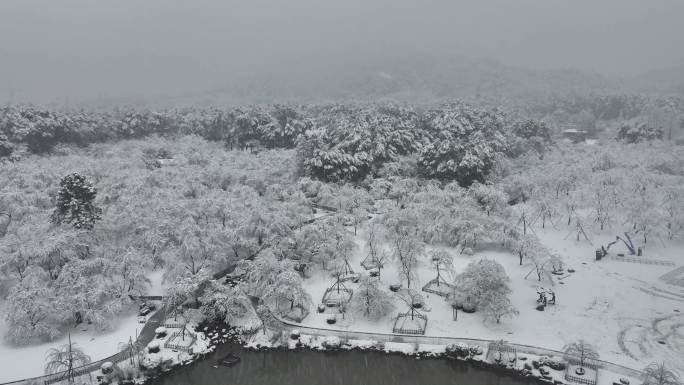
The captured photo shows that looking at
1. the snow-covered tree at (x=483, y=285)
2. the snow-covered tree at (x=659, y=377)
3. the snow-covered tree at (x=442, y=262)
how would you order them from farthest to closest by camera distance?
the snow-covered tree at (x=442, y=262), the snow-covered tree at (x=483, y=285), the snow-covered tree at (x=659, y=377)

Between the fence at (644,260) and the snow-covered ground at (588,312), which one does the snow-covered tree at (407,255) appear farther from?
the fence at (644,260)

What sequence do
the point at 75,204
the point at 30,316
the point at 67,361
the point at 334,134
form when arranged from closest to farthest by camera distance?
the point at 67,361, the point at 30,316, the point at 75,204, the point at 334,134

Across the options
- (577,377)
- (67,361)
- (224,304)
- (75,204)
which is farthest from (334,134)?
(577,377)

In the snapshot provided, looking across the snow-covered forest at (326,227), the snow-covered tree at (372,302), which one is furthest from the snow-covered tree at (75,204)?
the snow-covered tree at (372,302)

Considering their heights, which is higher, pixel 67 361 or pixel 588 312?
pixel 588 312

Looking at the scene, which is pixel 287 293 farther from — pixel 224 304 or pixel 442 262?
pixel 442 262

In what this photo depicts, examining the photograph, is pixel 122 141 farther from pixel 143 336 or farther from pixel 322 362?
pixel 322 362
